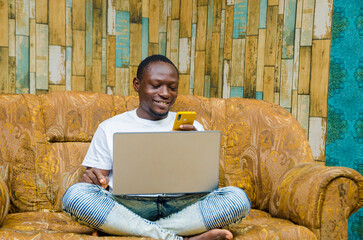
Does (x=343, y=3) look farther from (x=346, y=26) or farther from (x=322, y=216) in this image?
(x=322, y=216)

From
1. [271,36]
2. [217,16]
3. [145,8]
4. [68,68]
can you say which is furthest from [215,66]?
[68,68]

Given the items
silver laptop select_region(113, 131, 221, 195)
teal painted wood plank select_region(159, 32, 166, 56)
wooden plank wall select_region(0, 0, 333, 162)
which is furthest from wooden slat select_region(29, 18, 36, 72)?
silver laptop select_region(113, 131, 221, 195)

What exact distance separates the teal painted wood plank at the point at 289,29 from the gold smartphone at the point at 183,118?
1.29 meters

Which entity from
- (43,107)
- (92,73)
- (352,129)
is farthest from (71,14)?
(352,129)

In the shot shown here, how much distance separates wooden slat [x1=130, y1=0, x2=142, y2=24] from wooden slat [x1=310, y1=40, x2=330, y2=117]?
1267mm

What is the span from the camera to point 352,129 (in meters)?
2.39

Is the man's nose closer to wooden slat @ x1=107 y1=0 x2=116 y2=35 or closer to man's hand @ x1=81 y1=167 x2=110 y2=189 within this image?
man's hand @ x1=81 y1=167 x2=110 y2=189

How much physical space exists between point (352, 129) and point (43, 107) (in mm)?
1812

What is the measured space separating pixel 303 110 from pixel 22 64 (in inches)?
73.2

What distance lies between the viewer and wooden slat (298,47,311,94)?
2520 mm

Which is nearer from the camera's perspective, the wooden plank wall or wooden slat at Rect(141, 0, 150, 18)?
the wooden plank wall

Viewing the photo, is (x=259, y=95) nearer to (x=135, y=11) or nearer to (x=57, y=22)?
(x=135, y=11)

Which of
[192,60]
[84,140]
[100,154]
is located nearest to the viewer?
[100,154]

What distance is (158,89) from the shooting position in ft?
6.25
